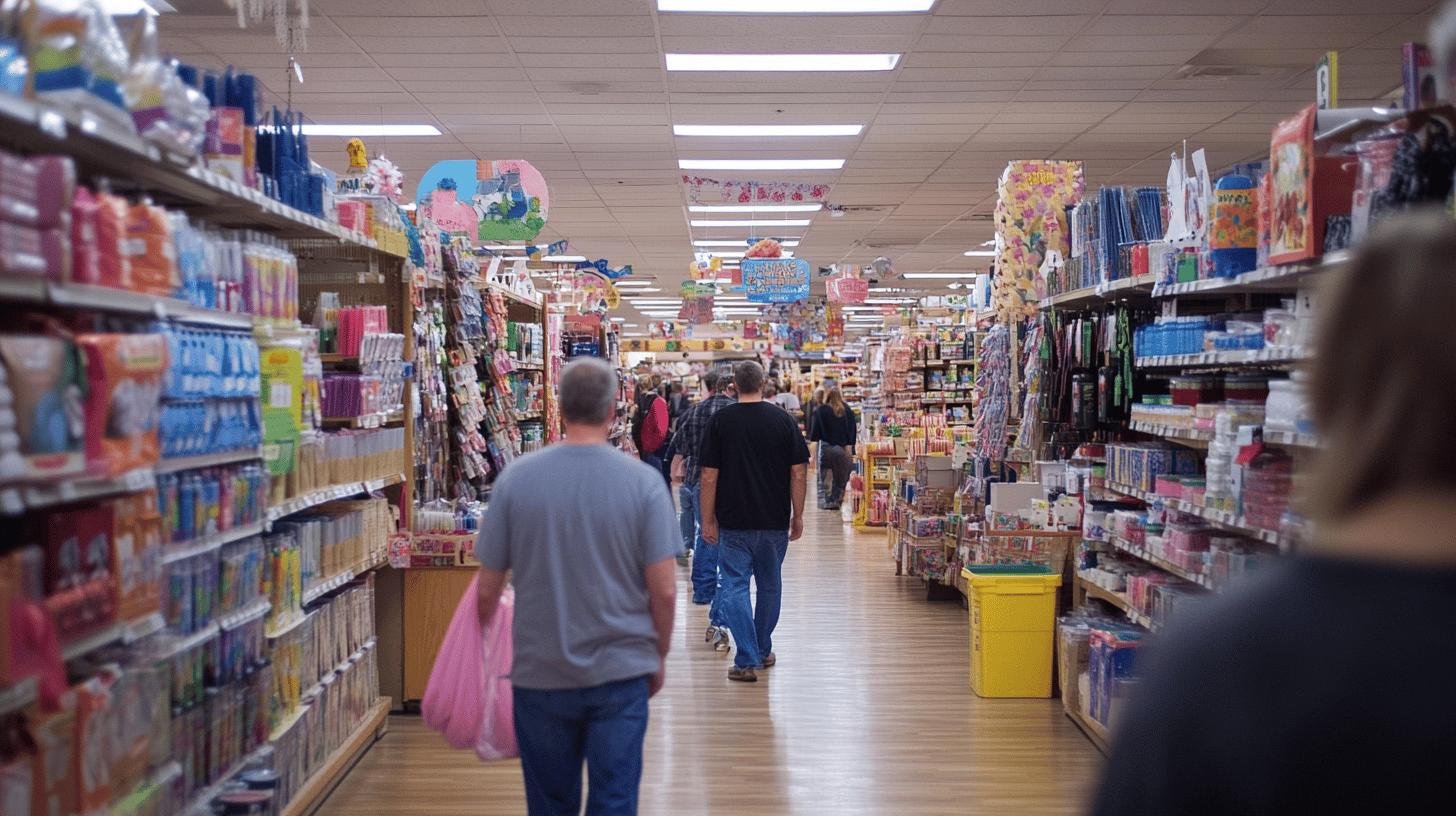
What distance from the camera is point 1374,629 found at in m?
1.15

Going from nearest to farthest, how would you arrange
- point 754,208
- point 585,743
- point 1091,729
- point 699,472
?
point 585,743 → point 1091,729 → point 699,472 → point 754,208

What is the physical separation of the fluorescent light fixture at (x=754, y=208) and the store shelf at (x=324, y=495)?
10.3 meters

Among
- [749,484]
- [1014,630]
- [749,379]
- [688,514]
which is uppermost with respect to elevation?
[749,379]

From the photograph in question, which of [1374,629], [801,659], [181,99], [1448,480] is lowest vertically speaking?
[801,659]

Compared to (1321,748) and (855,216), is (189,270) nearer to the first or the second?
(1321,748)

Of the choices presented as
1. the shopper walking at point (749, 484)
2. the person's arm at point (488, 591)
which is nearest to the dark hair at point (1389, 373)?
the person's arm at point (488, 591)

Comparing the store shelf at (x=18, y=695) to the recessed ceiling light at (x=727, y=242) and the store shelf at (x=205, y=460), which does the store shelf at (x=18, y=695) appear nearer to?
the store shelf at (x=205, y=460)

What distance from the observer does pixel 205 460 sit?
3660 mm

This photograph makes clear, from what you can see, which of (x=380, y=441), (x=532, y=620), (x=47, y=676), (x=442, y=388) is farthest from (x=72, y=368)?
(x=442, y=388)

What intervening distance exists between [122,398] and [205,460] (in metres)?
0.77

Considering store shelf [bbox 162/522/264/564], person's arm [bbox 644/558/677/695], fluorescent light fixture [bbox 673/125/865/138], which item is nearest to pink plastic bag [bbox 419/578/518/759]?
person's arm [bbox 644/558/677/695]

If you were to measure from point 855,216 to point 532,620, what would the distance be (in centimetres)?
1414

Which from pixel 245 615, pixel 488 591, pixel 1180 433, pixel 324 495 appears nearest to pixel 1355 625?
pixel 488 591

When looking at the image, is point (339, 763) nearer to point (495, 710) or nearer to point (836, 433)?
point (495, 710)
